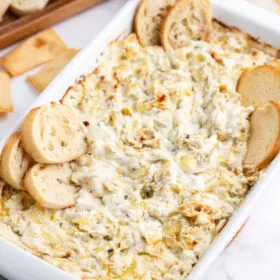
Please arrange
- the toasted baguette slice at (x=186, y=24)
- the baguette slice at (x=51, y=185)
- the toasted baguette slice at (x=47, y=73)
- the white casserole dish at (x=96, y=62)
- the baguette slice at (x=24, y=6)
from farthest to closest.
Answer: the baguette slice at (x=24, y=6), the toasted baguette slice at (x=47, y=73), the toasted baguette slice at (x=186, y=24), the baguette slice at (x=51, y=185), the white casserole dish at (x=96, y=62)

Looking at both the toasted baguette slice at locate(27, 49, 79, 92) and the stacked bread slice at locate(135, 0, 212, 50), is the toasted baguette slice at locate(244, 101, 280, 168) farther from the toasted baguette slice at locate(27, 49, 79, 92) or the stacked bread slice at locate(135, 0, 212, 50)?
the toasted baguette slice at locate(27, 49, 79, 92)

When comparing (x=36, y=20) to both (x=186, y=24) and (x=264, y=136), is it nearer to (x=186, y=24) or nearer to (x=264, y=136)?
(x=186, y=24)

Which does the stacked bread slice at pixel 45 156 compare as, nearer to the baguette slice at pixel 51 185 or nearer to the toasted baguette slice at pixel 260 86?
the baguette slice at pixel 51 185

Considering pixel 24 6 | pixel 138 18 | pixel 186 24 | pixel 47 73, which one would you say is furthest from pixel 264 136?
pixel 24 6

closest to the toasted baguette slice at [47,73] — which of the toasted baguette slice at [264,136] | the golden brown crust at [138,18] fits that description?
the golden brown crust at [138,18]

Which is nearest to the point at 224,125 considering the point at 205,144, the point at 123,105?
the point at 205,144
